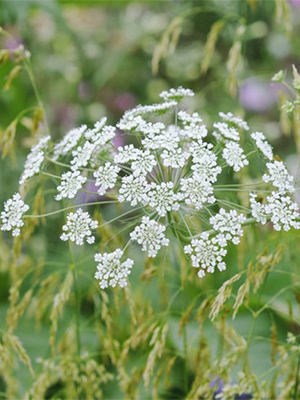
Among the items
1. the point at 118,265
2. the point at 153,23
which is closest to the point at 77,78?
the point at 153,23

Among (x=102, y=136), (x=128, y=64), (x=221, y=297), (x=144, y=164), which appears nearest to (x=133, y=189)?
(x=144, y=164)

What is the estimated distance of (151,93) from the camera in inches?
131

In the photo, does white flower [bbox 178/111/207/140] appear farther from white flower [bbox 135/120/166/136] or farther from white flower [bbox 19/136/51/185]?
white flower [bbox 19/136/51/185]

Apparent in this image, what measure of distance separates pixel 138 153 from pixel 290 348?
0.60 metres

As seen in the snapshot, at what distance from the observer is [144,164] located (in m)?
1.17

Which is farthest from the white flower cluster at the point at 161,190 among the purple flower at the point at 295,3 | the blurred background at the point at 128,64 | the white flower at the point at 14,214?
the purple flower at the point at 295,3

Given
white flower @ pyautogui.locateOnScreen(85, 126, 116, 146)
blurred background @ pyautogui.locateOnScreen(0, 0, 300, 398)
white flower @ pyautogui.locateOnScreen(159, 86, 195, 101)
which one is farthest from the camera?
blurred background @ pyautogui.locateOnScreen(0, 0, 300, 398)

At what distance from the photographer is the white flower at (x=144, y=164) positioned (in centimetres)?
116

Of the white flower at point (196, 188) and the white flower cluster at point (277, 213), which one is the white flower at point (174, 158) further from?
the white flower cluster at point (277, 213)

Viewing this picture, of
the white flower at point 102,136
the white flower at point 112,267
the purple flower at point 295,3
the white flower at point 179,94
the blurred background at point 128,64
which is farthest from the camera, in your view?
the purple flower at point 295,3

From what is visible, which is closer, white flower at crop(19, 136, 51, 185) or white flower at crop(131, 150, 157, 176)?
white flower at crop(131, 150, 157, 176)

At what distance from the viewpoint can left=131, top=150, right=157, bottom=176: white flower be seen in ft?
3.80

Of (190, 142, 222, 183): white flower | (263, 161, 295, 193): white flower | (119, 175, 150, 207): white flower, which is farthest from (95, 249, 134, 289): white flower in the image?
(263, 161, 295, 193): white flower

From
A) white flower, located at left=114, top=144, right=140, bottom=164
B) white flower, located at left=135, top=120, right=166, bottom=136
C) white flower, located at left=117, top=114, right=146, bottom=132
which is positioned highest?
white flower, located at left=117, top=114, right=146, bottom=132
